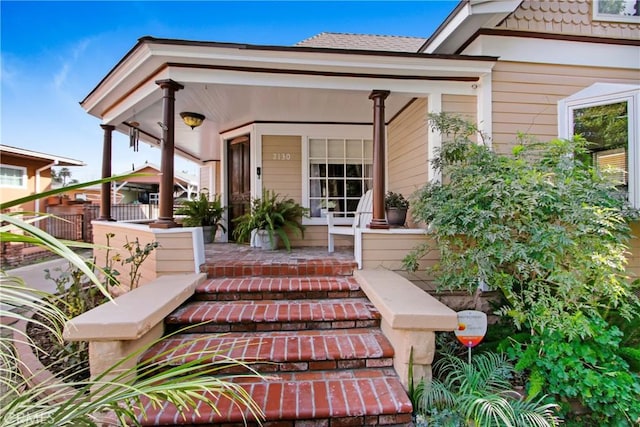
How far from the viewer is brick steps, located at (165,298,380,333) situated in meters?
2.48

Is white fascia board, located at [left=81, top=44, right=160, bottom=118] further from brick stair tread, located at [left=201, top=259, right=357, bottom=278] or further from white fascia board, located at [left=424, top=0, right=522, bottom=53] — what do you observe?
white fascia board, located at [left=424, top=0, right=522, bottom=53]

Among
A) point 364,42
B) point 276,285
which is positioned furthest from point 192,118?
point 364,42

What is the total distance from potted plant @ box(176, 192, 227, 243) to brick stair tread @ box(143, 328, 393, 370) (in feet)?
9.32

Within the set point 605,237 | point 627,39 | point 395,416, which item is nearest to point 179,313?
point 395,416

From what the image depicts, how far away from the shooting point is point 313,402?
181 centimetres

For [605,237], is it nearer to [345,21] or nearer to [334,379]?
[334,379]

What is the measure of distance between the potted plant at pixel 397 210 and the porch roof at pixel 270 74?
1.38m

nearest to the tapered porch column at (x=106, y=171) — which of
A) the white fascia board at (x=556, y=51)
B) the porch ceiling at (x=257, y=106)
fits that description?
the porch ceiling at (x=257, y=106)

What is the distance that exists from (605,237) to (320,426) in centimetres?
273

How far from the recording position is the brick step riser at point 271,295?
2871 millimetres

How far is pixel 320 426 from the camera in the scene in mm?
1755

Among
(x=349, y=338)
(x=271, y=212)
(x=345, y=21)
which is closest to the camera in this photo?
(x=349, y=338)

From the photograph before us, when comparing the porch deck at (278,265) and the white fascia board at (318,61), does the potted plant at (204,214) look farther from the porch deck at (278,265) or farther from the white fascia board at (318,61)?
the white fascia board at (318,61)

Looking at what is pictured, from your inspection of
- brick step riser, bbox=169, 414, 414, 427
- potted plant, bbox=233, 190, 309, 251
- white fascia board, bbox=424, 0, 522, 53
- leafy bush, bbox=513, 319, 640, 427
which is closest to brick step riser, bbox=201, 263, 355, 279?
potted plant, bbox=233, 190, 309, 251
